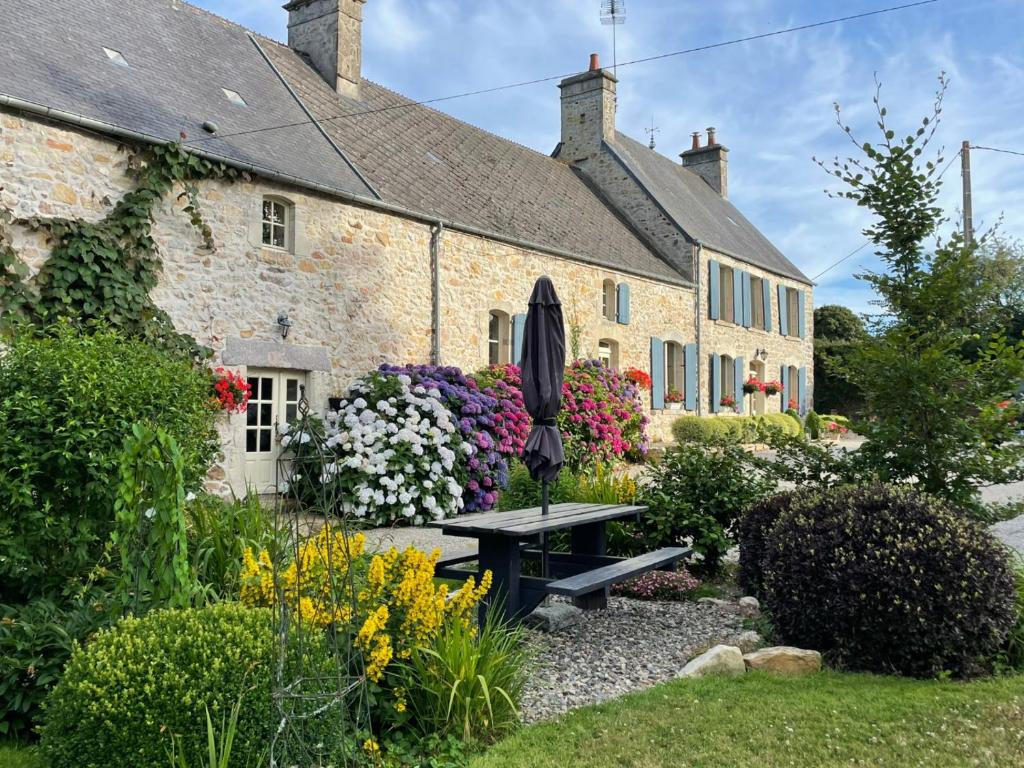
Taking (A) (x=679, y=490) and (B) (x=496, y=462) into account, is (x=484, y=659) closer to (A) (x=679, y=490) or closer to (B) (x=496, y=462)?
(A) (x=679, y=490)

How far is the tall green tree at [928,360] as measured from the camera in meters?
5.20

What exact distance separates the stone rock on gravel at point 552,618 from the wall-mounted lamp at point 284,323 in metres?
5.52

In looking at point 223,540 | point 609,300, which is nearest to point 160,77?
point 223,540

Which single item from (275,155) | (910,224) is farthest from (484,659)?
(275,155)

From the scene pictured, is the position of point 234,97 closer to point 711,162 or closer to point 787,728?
point 787,728

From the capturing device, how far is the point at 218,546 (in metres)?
4.52

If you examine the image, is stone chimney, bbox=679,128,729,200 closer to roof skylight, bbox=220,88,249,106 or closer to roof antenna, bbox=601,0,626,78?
roof antenna, bbox=601,0,626,78

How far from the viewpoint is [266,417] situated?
961 cm

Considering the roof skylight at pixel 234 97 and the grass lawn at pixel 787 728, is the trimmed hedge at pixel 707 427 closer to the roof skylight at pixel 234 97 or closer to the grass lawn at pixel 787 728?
the roof skylight at pixel 234 97

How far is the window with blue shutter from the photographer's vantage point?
23.1m

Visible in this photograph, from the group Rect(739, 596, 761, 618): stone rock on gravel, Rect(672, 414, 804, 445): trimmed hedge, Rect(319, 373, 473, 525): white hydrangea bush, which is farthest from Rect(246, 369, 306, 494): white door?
Rect(672, 414, 804, 445): trimmed hedge

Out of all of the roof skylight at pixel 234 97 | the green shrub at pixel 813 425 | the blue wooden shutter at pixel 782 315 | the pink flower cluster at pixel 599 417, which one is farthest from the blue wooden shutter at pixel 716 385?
the roof skylight at pixel 234 97

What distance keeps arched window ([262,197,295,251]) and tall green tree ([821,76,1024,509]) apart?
628 centimetres

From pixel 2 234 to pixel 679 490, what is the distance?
20.2 feet
